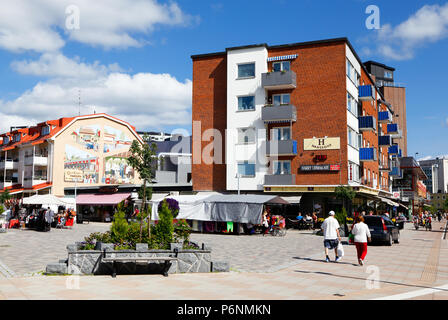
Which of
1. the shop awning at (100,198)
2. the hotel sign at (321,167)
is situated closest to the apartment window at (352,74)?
the hotel sign at (321,167)

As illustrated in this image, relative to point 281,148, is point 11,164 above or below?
above

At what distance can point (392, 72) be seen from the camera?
354ft

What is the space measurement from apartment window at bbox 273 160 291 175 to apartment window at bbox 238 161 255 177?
1961 mm

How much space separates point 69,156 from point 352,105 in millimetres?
33973

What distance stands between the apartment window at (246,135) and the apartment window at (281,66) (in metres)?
5.84

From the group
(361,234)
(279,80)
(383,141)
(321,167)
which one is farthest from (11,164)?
(361,234)

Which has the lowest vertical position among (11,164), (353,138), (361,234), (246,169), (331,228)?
(361,234)

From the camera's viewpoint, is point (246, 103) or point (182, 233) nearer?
point (182, 233)

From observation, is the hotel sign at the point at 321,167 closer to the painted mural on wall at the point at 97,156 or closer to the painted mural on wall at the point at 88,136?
the painted mural on wall at the point at 97,156

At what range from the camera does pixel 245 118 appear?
4012 cm

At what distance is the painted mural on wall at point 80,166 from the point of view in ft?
180

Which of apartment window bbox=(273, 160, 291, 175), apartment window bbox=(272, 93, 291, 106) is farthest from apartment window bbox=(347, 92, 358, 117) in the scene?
apartment window bbox=(273, 160, 291, 175)

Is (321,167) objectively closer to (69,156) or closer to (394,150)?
(394,150)
